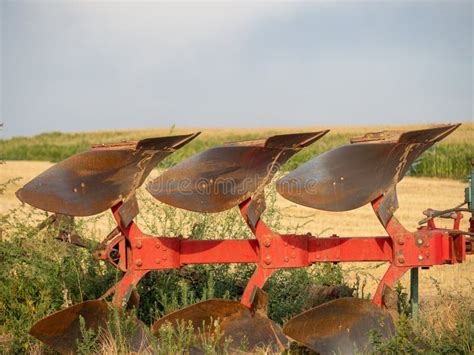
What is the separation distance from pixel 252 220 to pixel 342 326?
915 mm

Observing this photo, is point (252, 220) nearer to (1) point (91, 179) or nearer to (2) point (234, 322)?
(2) point (234, 322)

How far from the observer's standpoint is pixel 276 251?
16.9 ft

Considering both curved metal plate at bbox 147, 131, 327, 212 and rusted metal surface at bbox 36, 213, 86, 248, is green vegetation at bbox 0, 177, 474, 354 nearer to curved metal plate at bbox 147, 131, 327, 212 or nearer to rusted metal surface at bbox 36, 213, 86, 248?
rusted metal surface at bbox 36, 213, 86, 248

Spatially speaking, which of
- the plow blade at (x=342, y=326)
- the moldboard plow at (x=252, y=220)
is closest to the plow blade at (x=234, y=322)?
the moldboard plow at (x=252, y=220)

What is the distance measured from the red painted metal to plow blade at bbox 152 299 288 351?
0.13m

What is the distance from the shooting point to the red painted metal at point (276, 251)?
16.7 ft

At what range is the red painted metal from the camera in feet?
16.7

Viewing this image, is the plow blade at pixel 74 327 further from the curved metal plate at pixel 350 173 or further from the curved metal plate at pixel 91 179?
the curved metal plate at pixel 350 173

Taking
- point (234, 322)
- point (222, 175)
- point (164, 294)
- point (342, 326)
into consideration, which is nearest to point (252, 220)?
point (222, 175)

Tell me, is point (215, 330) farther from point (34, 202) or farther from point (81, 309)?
point (34, 202)

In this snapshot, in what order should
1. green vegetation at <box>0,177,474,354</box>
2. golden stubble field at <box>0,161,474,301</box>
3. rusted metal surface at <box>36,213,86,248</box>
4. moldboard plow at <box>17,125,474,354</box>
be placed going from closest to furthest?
green vegetation at <box>0,177,474,354</box>
moldboard plow at <box>17,125,474,354</box>
rusted metal surface at <box>36,213,86,248</box>
golden stubble field at <box>0,161,474,301</box>

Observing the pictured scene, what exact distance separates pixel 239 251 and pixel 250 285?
0.79 ft

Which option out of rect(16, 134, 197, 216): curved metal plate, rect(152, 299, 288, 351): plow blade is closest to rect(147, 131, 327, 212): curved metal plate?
rect(16, 134, 197, 216): curved metal plate

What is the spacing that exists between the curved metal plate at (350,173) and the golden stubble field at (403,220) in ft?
5.06
